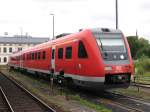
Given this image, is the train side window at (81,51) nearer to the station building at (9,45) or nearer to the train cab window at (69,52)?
the train cab window at (69,52)

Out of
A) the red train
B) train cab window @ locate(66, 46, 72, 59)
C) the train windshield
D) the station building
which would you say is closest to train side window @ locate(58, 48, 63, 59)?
train cab window @ locate(66, 46, 72, 59)

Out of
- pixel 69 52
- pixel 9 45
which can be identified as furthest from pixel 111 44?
pixel 9 45

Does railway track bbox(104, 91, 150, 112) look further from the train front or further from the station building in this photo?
the station building

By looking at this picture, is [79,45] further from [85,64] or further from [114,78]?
[114,78]

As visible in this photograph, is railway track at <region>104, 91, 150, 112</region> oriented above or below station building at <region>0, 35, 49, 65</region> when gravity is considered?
below

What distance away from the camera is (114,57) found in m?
17.0

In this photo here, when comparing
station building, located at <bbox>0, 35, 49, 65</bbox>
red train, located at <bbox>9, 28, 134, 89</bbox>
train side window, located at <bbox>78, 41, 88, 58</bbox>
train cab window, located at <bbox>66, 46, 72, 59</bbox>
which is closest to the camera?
red train, located at <bbox>9, 28, 134, 89</bbox>

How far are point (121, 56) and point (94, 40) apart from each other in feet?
4.96

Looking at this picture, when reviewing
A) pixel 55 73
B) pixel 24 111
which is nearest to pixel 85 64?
pixel 24 111

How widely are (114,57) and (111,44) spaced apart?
80 centimetres

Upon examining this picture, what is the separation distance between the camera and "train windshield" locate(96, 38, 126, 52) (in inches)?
678

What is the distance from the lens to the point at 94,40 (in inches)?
680

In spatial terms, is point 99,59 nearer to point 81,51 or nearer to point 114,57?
point 114,57

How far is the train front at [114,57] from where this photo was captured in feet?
54.4
